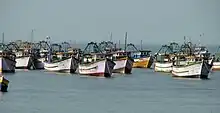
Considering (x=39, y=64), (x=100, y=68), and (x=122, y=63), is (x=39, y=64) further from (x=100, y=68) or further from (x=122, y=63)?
(x=100, y=68)

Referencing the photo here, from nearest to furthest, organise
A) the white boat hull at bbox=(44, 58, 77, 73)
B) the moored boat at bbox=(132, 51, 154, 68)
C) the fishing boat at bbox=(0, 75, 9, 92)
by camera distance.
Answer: the fishing boat at bbox=(0, 75, 9, 92), the white boat hull at bbox=(44, 58, 77, 73), the moored boat at bbox=(132, 51, 154, 68)

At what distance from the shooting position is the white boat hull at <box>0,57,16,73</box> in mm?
101062

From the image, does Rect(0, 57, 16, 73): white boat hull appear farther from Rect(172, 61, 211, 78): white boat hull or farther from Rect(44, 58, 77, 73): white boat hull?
Rect(172, 61, 211, 78): white boat hull

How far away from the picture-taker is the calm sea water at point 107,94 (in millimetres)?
60500

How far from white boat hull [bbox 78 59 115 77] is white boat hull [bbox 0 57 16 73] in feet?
32.4

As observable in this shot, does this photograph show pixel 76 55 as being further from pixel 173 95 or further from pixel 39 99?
pixel 39 99

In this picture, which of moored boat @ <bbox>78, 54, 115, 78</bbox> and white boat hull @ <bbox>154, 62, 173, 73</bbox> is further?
white boat hull @ <bbox>154, 62, 173, 73</bbox>

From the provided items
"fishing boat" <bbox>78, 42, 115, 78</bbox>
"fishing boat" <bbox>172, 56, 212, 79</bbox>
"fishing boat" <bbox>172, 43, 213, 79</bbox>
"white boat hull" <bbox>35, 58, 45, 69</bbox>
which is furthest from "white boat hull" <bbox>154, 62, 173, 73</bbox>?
"fishing boat" <bbox>78, 42, 115, 78</bbox>

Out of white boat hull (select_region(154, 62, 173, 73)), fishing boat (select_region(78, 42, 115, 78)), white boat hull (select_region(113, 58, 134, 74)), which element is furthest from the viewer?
white boat hull (select_region(154, 62, 173, 73))

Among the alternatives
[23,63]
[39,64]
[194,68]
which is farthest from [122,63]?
[39,64]

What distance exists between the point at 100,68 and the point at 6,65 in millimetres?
13112

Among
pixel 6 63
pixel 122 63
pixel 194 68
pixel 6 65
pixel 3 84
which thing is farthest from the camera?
pixel 122 63

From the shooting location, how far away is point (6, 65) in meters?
102

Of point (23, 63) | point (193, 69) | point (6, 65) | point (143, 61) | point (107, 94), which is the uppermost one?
point (193, 69)
